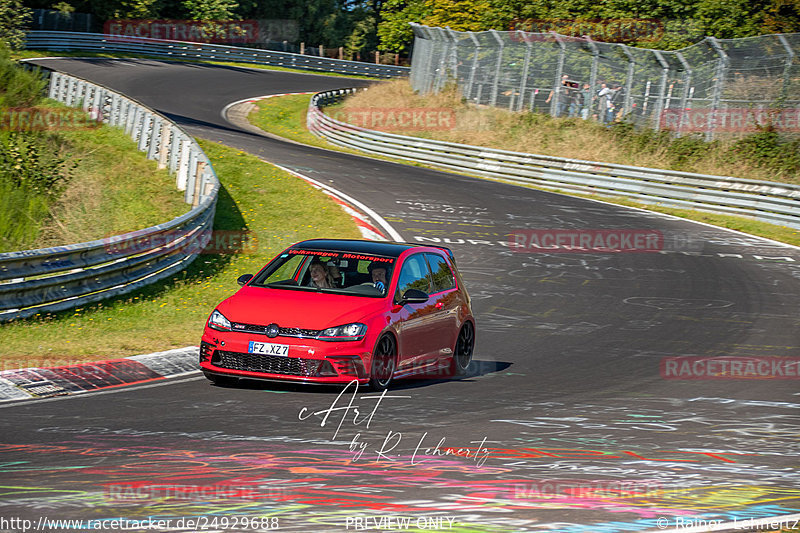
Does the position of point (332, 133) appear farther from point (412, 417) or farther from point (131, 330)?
point (412, 417)

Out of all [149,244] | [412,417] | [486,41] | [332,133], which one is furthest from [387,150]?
[412,417]

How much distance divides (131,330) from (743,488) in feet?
28.8

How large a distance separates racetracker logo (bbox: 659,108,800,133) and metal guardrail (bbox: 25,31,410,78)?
39249mm

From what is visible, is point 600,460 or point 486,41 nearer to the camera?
point 600,460

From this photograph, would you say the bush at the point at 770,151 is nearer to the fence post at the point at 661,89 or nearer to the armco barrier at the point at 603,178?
the fence post at the point at 661,89

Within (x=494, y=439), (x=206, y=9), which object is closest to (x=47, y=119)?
(x=494, y=439)

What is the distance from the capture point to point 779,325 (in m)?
14.7

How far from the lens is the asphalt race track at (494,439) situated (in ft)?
19.1

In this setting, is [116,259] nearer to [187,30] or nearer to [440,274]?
[440,274]

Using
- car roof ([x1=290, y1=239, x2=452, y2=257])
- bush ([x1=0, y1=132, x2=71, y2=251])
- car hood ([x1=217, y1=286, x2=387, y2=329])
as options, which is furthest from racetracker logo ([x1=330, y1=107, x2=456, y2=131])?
car hood ([x1=217, y1=286, x2=387, y2=329])

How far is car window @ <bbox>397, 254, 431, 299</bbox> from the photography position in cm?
1088

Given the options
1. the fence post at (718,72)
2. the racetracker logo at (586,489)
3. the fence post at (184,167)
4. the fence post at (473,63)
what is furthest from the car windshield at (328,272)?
the fence post at (473,63)

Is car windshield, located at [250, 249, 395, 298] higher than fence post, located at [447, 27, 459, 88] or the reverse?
the reverse

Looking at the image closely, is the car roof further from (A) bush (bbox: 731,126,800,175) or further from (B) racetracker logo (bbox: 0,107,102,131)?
(A) bush (bbox: 731,126,800,175)
